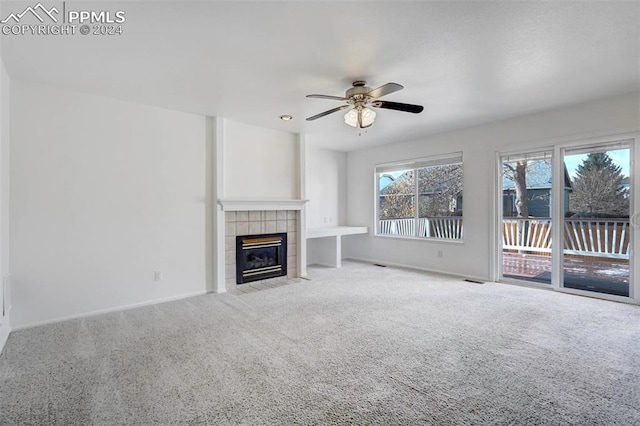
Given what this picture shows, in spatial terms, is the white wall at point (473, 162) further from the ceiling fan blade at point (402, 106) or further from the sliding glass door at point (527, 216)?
the ceiling fan blade at point (402, 106)

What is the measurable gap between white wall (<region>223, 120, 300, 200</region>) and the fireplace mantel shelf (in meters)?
0.21

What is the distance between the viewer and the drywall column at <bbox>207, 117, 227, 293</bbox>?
446 cm

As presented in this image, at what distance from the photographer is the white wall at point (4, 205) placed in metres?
2.76

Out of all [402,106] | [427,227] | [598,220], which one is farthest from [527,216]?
[402,106]

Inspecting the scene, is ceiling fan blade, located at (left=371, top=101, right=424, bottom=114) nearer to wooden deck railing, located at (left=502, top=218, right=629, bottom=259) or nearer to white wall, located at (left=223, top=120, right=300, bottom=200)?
white wall, located at (left=223, top=120, right=300, bottom=200)

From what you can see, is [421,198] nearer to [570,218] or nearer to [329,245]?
[329,245]

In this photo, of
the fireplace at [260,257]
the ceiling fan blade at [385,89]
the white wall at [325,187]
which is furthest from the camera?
the white wall at [325,187]

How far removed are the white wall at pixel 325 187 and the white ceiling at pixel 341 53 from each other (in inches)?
104

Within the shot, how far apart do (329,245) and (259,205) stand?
199 centimetres

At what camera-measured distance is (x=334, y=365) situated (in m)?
2.36

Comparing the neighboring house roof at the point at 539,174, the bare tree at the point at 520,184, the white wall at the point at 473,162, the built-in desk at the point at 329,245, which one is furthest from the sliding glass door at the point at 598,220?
the built-in desk at the point at 329,245

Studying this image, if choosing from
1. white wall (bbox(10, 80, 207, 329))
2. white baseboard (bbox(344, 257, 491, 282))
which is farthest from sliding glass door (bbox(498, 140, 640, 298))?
white wall (bbox(10, 80, 207, 329))

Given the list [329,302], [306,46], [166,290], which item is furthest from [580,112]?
[166,290]

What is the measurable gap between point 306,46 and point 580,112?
3.71 metres
